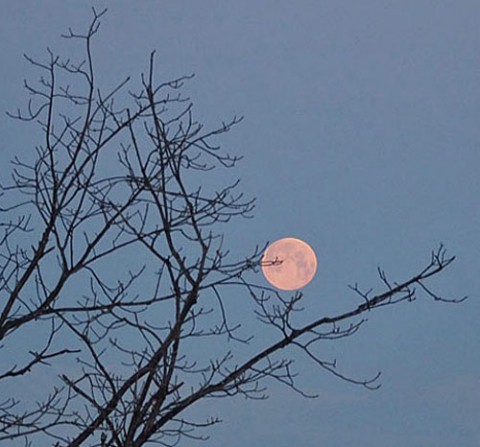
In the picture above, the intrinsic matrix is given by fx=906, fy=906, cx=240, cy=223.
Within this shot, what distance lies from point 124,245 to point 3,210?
0.92 m

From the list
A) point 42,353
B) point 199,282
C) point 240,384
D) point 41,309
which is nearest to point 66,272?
point 41,309

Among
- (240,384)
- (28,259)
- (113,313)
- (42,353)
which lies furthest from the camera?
(28,259)

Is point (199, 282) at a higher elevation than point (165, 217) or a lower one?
lower

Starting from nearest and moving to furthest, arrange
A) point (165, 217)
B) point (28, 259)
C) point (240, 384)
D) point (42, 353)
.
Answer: point (240, 384)
point (165, 217)
point (42, 353)
point (28, 259)

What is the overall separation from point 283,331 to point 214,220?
2.65 feet

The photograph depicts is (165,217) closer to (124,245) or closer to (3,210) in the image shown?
(124,245)

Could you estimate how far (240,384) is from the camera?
3.06 meters

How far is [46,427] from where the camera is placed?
375cm

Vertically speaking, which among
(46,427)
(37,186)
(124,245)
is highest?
(37,186)

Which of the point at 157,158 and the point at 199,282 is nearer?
the point at 199,282

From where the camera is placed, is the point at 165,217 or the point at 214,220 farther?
the point at 214,220

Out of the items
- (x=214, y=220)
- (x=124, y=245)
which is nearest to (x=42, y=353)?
(x=124, y=245)

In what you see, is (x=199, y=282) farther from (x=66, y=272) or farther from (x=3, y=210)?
(x=3, y=210)

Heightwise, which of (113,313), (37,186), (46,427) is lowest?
(46,427)
